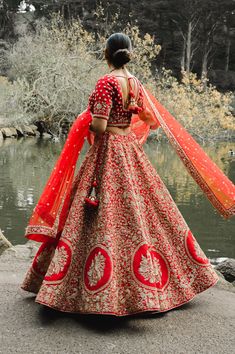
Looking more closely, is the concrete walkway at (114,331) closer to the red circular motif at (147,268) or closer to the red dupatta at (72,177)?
the red circular motif at (147,268)

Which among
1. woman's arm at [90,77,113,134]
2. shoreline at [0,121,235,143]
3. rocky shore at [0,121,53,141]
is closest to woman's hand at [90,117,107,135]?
woman's arm at [90,77,113,134]

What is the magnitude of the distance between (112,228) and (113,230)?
13mm

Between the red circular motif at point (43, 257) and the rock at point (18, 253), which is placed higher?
the red circular motif at point (43, 257)

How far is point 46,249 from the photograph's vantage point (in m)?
2.99

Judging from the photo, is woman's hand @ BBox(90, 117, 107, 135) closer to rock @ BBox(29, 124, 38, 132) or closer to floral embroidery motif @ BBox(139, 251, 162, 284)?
floral embroidery motif @ BBox(139, 251, 162, 284)

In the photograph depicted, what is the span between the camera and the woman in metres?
2.72

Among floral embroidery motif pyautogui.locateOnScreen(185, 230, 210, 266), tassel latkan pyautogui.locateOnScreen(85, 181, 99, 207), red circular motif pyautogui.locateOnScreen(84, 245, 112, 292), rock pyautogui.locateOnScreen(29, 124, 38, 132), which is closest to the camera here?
red circular motif pyautogui.locateOnScreen(84, 245, 112, 292)

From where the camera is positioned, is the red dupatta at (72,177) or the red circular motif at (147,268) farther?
the red dupatta at (72,177)

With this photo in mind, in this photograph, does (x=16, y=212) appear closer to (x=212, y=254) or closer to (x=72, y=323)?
(x=212, y=254)

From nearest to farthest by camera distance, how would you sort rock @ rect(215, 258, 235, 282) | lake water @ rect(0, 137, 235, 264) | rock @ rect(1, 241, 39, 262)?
rock @ rect(1, 241, 39, 262)
rock @ rect(215, 258, 235, 282)
lake water @ rect(0, 137, 235, 264)

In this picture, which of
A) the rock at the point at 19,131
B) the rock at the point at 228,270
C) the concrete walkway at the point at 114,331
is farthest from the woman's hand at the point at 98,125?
the rock at the point at 19,131

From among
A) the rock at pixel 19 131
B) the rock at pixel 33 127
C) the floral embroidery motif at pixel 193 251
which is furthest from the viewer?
the rock at pixel 33 127

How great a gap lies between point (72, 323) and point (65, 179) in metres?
0.83

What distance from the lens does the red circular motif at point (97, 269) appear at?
2.66 m
